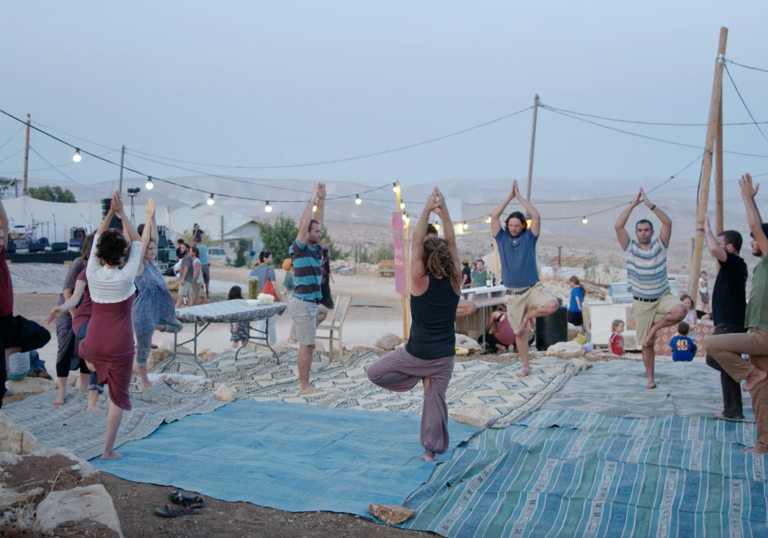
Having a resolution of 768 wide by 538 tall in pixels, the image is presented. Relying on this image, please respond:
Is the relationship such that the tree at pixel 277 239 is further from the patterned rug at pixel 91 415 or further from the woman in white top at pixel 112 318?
the woman in white top at pixel 112 318

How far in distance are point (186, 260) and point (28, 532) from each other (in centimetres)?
1354

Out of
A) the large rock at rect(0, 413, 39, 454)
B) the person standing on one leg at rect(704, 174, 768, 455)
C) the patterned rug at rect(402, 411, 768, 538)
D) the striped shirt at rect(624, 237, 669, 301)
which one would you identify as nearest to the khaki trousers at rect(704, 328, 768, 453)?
the person standing on one leg at rect(704, 174, 768, 455)

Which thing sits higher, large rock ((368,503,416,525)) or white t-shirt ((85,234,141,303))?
white t-shirt ((85,234,141,303))

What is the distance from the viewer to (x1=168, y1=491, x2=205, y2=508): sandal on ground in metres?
4.05

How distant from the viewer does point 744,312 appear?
563 cm

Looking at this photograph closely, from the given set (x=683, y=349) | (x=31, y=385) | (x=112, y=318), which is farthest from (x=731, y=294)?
(x=31, y=385)

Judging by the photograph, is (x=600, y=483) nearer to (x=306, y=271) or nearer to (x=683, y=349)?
(x=306, y=271)

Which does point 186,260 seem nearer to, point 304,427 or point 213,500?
point 304,427

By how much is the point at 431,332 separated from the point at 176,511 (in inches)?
80.2

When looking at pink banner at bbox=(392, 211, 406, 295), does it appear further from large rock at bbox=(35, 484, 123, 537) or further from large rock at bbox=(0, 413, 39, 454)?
large rock at bbox=(35, 484, 123, 537)

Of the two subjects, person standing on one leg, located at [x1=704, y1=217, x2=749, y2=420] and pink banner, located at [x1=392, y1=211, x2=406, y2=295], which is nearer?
person standing on one leg, located at [x1=704, y1=217, x2=749, y2=420]

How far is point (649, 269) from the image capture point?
6965 millimetres

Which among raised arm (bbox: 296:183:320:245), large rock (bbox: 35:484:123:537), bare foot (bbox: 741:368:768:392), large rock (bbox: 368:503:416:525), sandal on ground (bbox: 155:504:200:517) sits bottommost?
sandal on ground (bbox: 155:504:200:517)

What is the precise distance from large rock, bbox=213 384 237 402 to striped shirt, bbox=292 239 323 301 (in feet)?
4.24
